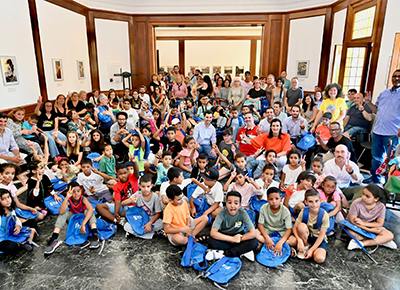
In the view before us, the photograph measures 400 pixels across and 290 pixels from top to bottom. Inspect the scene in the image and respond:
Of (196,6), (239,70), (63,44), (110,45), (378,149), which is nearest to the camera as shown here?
(378,149)

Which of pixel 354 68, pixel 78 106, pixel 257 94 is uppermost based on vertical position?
pixel 354 68

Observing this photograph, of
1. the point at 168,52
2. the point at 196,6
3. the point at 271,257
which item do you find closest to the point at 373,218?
the point at 271,257

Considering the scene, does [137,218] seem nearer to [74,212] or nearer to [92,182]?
[74,212]

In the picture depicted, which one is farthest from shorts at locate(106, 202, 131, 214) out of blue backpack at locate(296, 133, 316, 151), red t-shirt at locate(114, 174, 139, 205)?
blue backpack at locate(296, 133, 316, 151)

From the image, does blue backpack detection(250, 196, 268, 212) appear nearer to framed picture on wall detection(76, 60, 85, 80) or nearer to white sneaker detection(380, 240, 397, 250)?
white sneaker detection(380, 240, 397, 250)

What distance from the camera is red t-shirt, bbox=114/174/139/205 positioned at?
397 cm

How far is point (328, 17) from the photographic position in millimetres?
9758

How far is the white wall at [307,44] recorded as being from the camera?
1020 cm

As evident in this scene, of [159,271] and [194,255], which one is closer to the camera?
[159,271]

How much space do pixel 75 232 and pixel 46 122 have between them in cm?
353

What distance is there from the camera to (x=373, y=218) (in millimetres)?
3402

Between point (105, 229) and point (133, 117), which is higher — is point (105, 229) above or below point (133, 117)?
below

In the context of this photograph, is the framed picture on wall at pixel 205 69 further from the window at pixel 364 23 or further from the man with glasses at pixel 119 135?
the man with glasses at pixel 119 135

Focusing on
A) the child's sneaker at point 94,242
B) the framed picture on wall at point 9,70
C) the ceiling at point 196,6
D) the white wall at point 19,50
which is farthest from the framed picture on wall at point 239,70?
the child's sneaker at point 94,242
